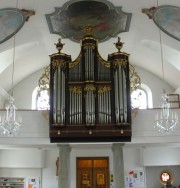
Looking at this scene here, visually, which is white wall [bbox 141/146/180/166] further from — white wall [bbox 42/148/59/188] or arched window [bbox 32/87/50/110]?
arched window [bbox 32/87/50/110]

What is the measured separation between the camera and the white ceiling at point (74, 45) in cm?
1103

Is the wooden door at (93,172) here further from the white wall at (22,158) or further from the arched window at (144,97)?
the arched window at (144,97)

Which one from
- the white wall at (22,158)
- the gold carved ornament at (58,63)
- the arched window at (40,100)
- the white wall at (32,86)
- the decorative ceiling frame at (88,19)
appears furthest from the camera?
the white wall at (32,86)

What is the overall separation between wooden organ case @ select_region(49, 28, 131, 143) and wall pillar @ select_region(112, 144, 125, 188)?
155 centimetres

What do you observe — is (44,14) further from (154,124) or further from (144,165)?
A: (144,165)

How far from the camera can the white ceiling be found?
11031mm

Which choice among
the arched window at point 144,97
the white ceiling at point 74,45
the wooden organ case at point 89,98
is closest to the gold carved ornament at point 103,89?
the wooden organ case at point 89,98

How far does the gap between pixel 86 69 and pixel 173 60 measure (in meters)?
4.80

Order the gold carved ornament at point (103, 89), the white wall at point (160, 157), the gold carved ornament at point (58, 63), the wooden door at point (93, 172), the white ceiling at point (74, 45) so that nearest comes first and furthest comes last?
the white ceiling at point (74, 45) → the gold carved ornament at point (103, 89) → the gold carved ornament at point (58, 63) → the white wall at point (160, 157) → the wooden door at point (93, 172)

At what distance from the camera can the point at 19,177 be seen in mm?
17266

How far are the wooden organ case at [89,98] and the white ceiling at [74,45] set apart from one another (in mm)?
1452

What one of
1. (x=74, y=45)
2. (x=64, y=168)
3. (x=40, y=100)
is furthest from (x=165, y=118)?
(x=40, y=100)

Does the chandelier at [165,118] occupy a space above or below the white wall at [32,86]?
below

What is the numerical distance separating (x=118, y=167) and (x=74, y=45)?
5646 millimetres
